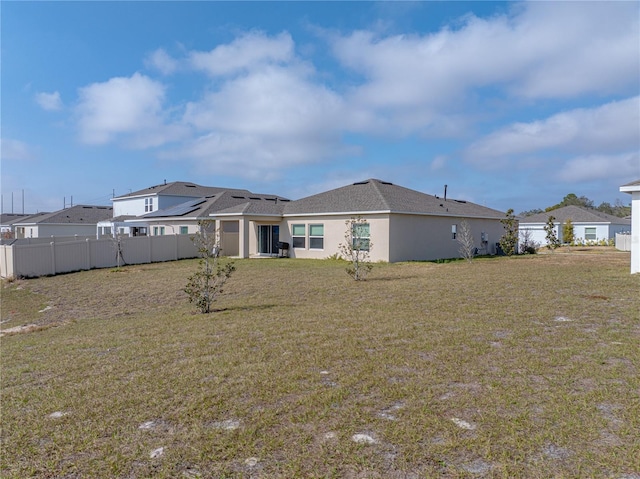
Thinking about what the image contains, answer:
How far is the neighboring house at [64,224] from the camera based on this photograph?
46.7 m

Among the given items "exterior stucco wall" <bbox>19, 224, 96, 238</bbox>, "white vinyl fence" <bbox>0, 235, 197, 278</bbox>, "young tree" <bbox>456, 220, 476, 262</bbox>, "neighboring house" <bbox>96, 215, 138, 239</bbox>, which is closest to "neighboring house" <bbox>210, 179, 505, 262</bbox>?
"young tree" <bbox>456, 220, 476, 262</bbox>

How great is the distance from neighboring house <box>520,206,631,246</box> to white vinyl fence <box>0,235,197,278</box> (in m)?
31.9

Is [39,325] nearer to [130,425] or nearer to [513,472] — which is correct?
[130,425]

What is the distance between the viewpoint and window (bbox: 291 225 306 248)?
25.5 metres

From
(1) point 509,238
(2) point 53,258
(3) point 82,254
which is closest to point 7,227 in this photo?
(3) point 82,254

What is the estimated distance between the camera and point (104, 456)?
3.52m

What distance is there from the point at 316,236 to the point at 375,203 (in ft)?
13.5

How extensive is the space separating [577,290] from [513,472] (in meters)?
9.75

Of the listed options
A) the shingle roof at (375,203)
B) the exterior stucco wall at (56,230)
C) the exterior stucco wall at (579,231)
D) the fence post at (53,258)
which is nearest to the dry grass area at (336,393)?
the fence post at (53,258)

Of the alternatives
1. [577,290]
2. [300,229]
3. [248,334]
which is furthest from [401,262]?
[248,334]

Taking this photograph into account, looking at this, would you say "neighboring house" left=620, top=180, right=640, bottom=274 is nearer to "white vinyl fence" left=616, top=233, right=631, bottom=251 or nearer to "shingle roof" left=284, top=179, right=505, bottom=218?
"shingle roof" left=284, top=179, right=505, bottom=218

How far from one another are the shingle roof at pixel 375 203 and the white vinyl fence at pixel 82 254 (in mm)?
7347

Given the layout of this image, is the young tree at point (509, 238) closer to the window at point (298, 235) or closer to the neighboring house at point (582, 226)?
the window at point (298, 235)

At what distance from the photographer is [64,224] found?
156ft
